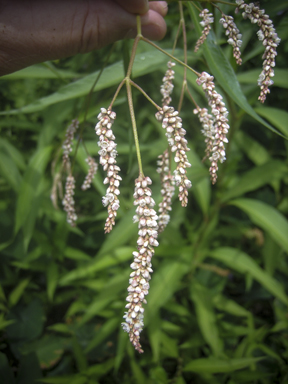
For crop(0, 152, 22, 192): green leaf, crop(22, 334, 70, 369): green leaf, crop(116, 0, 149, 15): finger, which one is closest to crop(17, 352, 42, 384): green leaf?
crop(22, 334, 70, 369): green leaf

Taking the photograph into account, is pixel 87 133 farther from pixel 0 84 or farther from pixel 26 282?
pixel 26 282

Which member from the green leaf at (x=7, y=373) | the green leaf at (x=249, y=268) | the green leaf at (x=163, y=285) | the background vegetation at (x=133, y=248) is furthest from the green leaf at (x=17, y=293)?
the green leaf at (x=249, y=268)

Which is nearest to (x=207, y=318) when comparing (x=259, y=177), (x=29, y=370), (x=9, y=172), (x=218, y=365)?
(x=218, y=365)

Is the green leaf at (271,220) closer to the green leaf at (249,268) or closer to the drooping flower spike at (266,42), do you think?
the green leaf at (249,268)

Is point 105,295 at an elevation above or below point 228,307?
above

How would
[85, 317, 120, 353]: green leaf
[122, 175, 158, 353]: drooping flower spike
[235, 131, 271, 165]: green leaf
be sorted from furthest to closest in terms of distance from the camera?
[235, 131, 271, 165]: green leaf → [85, 317, 120, 353]: green leaf → [122, 175, 158, 353]: drooping flower spike

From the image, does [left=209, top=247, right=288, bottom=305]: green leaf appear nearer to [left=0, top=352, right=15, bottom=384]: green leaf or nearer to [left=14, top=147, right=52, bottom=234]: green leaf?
[left=14, top=147, right=52, bottom=234]: green leaf

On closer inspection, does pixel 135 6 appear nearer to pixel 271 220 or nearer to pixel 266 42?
pixel 266 42

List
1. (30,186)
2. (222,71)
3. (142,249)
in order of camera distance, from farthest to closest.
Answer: (30,186)
(222,71)
(142,249)
